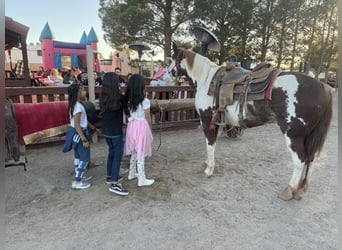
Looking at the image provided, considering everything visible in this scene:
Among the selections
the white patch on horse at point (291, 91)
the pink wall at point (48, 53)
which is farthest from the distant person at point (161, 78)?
the pink wall at point (48, 53)

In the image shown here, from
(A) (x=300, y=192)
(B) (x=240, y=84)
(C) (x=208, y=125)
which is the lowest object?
(A) (x=300, y=192)

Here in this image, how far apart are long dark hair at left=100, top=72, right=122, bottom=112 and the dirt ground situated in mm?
1070

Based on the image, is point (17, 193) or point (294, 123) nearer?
point (294, 123)

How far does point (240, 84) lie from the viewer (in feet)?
9.71

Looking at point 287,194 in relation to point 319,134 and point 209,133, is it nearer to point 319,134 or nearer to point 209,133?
point 319,134

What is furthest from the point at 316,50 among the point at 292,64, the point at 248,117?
the point at 248,117

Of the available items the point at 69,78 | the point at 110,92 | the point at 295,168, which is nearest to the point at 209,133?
the point at 295,168

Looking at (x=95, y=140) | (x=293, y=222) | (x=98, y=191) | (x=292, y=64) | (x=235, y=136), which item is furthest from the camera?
(x=292, y=64)

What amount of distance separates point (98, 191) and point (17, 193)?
98 cm

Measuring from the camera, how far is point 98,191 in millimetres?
2955

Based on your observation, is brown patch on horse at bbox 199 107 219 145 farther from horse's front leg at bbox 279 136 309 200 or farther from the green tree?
the green tree

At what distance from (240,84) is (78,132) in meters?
2.03

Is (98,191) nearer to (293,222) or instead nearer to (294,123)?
(293,222)

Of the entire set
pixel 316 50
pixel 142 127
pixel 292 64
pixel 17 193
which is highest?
pixel 316 50
